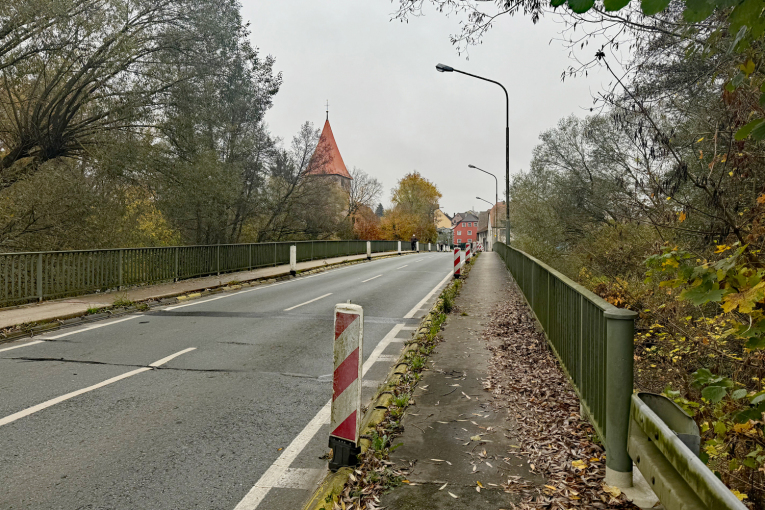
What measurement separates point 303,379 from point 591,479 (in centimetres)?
374

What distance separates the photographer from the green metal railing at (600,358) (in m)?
3.07

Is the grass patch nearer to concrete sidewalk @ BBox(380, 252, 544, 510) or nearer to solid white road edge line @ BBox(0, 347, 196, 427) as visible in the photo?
solid white road edge line @ BBox(0, 347, 196, 427)

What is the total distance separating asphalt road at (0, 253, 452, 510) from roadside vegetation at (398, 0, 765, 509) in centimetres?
298

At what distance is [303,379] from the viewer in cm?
626

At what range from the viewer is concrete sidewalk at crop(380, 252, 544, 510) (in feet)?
10.5

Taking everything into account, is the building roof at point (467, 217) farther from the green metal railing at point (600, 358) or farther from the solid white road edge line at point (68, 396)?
the green metal railing at point (600, 358)

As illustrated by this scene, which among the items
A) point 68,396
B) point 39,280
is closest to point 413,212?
point 39,280

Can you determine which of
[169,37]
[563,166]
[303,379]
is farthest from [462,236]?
[303,379]

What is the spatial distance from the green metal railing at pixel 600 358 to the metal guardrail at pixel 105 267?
36.0 feet

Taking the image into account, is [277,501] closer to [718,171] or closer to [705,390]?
[705,390]

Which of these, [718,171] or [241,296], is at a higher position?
[718,171]

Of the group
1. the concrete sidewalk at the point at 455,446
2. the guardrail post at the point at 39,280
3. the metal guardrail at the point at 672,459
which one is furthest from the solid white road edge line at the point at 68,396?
the guardrail post at the point at 39,280

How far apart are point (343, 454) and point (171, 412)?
2181 millimetres

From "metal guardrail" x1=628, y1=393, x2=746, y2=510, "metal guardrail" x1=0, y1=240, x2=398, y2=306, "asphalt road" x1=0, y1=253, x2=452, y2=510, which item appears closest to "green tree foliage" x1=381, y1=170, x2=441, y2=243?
"metal guardrail" x1=0, y1=240, x2=398, y2=306
